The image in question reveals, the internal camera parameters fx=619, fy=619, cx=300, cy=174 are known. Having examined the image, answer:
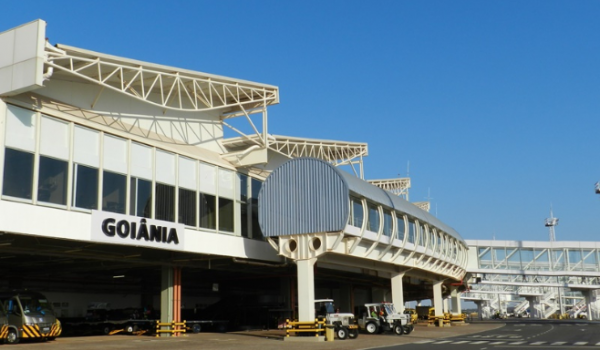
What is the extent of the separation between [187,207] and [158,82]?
7256 millimetres

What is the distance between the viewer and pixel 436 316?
57.2 meters

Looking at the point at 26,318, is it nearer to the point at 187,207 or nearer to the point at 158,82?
the point at 187,207

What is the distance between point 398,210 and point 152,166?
18857 millimetres

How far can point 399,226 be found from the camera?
1738 inches

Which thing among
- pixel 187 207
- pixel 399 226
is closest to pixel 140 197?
pixel 187 207

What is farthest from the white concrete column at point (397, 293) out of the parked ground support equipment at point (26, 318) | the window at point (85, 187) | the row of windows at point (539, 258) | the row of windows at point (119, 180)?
the row of windows at point (539, 258)

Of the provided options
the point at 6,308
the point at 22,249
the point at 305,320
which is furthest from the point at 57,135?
the point at 305,320

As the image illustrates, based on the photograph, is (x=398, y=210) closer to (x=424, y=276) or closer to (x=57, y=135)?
(x=424, y=276)

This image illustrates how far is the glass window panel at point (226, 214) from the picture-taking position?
35969 millimetres

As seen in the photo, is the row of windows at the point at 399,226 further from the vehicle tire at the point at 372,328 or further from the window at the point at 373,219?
the vehicle tire at the point at 372,328

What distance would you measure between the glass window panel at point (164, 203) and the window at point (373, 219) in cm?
1268

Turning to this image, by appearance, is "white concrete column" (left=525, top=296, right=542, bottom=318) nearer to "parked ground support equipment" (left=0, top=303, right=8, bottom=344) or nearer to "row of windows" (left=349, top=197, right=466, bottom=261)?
"row of windows" (left=349, top=197, right=466, bottom=261)

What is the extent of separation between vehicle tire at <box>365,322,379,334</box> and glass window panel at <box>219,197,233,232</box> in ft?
36.8

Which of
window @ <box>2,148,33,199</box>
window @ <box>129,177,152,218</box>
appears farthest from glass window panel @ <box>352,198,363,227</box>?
window @ <box>2,148,33,199</box>
